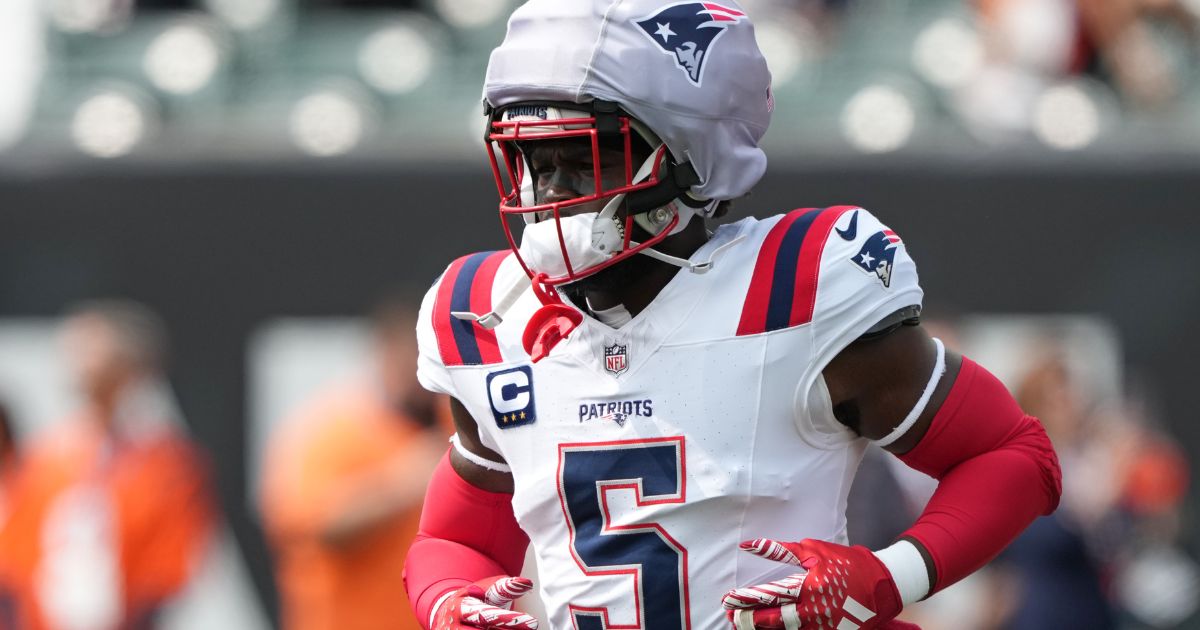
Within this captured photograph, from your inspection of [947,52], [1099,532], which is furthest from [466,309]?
[947,52]

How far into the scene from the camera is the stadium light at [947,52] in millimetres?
7694

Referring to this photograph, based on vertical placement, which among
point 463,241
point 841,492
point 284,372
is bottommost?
point 284,372

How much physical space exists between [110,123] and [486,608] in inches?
198

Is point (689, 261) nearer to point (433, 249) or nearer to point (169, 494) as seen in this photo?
point (169, 494)

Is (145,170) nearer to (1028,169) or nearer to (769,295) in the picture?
(1028,169)

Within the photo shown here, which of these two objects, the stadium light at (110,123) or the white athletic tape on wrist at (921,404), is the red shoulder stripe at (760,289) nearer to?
the white athletic tape on wrist at (921,404)

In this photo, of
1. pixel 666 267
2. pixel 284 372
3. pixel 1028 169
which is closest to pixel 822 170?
pixel 1028 169

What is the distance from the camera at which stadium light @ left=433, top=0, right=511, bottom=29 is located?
8258mm

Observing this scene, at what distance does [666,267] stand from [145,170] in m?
4.59

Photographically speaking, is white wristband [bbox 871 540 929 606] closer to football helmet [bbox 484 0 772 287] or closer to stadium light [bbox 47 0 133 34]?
football helmet [bbox 484 0 772 287]

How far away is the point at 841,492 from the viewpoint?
259cm

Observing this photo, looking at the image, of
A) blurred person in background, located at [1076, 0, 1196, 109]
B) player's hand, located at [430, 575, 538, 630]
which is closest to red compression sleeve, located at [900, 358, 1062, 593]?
player's hand, located at [430, 575, 538, 630]

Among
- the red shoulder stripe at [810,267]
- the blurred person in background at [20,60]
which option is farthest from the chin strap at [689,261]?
the blurred person in background at [20,60]

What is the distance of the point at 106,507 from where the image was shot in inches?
235
